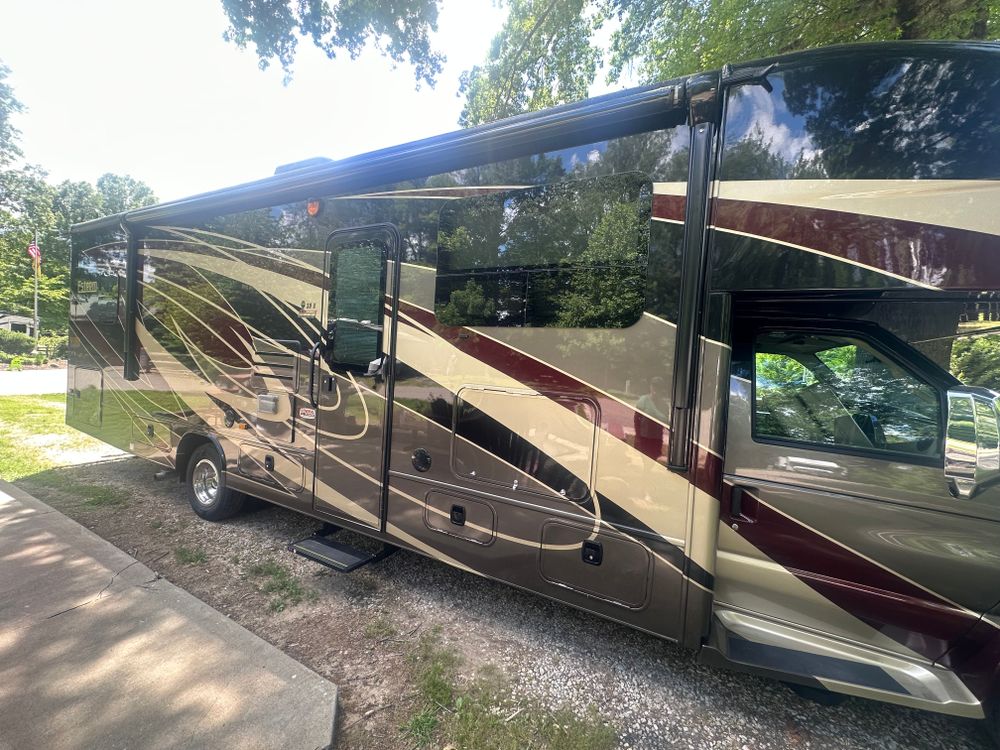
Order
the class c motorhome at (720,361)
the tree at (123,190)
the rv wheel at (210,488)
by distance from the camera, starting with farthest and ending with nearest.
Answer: the tree at (123,190) < the rv wheel at (210,488) < the class c motorhome at (720,361)

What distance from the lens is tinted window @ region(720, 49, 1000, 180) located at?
6.22 ft

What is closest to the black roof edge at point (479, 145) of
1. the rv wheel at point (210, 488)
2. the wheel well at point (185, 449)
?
the wheel well at point (185, 449)

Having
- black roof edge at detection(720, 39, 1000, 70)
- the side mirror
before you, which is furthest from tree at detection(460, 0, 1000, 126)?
the side mirror

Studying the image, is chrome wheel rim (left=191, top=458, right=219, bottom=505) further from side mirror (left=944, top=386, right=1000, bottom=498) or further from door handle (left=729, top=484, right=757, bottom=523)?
side mirror (left=944, top=386, right=1000, bottom=498)

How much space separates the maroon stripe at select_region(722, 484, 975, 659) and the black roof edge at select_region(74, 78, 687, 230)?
6.35 ft

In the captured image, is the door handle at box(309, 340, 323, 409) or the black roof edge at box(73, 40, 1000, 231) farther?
the door handle at box(309, 340, 323, 409)

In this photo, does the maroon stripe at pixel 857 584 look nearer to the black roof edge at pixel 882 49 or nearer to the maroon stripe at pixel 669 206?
the maroon stripe at pixel 669 206

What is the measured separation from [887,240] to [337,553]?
3749 millimetres

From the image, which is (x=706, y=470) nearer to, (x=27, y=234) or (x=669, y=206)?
(x=669, y=206)

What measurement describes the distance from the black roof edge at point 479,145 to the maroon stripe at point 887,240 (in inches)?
25.2

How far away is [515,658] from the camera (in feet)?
9.07

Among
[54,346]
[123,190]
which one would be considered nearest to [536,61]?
[54,346]

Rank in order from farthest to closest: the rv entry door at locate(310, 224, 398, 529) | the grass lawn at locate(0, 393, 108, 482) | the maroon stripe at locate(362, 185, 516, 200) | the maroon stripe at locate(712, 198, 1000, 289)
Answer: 1. the grass lawn at locate(0, 393, 108, 482)
2. the rv entry door at locate(310, 224, 398, 529)
3. the maroon stripe at locate(362, 185, 516, 200)
4. the maroon stripe at locate(712, 198, 1000, 289)

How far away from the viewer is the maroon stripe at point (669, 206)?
7.50ft
